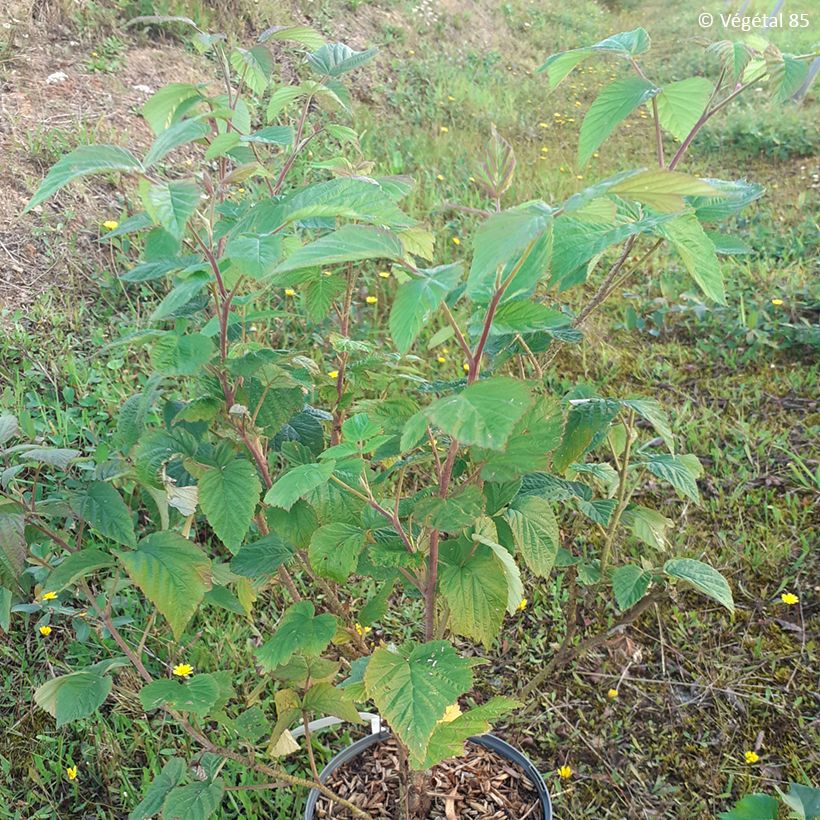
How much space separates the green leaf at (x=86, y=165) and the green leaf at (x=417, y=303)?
0.33 metres

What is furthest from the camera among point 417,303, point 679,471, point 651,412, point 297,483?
point 679,471

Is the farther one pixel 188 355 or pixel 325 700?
pixel 325 700

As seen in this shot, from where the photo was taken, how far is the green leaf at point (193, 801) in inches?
43.7

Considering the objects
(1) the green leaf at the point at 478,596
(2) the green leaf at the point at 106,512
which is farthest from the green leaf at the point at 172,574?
(1) the green leaf at the point at 478,596

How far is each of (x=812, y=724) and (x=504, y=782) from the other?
81cm

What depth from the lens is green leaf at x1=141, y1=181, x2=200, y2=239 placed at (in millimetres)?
811

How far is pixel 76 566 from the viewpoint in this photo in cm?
109

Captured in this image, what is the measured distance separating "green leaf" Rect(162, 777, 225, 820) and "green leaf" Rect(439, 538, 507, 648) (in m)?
0.45

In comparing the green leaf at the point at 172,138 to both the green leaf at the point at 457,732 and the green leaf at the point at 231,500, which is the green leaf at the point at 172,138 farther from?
Result: the green leaf at the point at 457,732

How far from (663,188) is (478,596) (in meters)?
0.57

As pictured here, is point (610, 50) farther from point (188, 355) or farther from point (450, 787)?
point (450, 787)

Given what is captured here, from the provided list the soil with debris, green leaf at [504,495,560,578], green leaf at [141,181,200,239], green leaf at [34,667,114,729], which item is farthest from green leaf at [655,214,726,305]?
the soil with debris

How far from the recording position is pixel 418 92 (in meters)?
4.91

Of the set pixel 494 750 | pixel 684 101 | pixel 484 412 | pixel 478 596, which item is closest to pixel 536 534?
pixel 478 596
